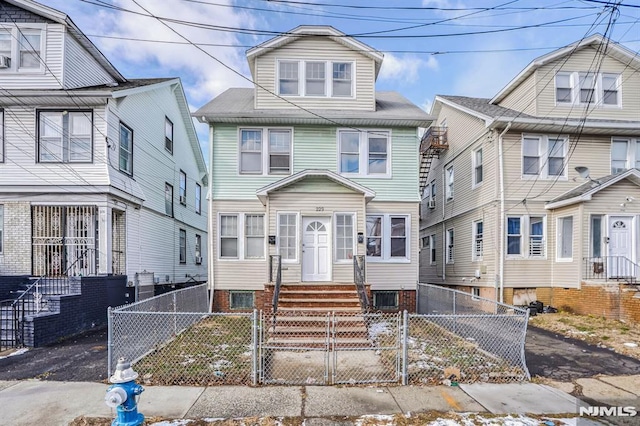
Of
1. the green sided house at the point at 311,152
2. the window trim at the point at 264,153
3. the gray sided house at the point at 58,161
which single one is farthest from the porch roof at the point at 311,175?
the gray sided house at the point at 58,161

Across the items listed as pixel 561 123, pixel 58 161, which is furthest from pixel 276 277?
pixel 561 123

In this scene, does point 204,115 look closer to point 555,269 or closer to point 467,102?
point 467,102

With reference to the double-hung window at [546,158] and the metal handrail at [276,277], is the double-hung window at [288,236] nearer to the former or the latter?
the metal handrail at [276,277]

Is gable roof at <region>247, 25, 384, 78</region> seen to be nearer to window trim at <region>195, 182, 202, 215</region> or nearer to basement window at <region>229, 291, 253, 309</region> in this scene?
basement window at <region>229, 291, 253, 309</region>

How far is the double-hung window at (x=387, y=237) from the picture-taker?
39.4 ft

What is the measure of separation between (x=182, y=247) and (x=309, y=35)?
38.0 feet

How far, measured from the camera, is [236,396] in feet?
16.3

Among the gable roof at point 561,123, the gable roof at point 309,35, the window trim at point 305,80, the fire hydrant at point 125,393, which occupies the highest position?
the gable roof at point 309,35

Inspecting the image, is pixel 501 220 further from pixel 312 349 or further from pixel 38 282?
pixel 38 282

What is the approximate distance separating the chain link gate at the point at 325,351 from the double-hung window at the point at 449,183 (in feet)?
29.4

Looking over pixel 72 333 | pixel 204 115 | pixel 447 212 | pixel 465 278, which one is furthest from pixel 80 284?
pixel 447 212

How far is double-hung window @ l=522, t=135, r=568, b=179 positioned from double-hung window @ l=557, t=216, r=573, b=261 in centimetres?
163

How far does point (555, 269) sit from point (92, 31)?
17.3 metres

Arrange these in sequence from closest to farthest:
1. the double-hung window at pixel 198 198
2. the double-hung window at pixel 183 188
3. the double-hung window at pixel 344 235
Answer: the double-hung window at pixel 344 235 < the double-hung window at pixel 183 188 < the double-hung window at pixel 198 198
